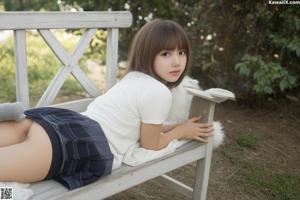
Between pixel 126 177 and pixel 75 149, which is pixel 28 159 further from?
pixel 126 177

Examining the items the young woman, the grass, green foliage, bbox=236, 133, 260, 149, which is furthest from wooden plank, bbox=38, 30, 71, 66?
green foliage, bbox=236, 133, 260, 149

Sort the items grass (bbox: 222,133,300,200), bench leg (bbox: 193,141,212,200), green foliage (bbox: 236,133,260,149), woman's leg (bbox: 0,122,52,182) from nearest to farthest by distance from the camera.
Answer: woman's leg (bbox: 0,122,52,182), bench leg (bbox: 193,141,212,200), grass (bbox: 222,133,300,200), green foliage (bbox: 236,133,260,149)

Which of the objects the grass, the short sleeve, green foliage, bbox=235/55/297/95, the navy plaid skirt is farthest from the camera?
green foliage, bbox=235/55/297/95

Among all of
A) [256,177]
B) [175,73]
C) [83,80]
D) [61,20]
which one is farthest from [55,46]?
[256,177]

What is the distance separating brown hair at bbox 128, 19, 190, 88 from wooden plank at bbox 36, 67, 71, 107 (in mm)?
480

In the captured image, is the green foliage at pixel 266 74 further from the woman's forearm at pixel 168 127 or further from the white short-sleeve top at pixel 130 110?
the white short-sleeve top at pixel 130 110

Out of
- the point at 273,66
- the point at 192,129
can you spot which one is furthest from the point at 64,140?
the point at 273,66

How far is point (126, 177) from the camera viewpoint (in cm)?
176

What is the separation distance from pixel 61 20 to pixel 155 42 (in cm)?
57

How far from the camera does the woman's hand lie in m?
2.06

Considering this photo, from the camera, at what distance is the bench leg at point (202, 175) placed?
220 cm

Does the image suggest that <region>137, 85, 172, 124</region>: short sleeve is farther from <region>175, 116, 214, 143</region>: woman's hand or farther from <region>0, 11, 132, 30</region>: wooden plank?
<region>0, 11, 132, 30</region>: wooden plank

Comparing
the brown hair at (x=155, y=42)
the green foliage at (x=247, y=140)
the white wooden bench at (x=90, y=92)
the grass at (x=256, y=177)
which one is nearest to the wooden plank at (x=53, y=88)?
the white wooden bench at (x=90, y=92)

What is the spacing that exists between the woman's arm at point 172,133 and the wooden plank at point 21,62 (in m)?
0.67
